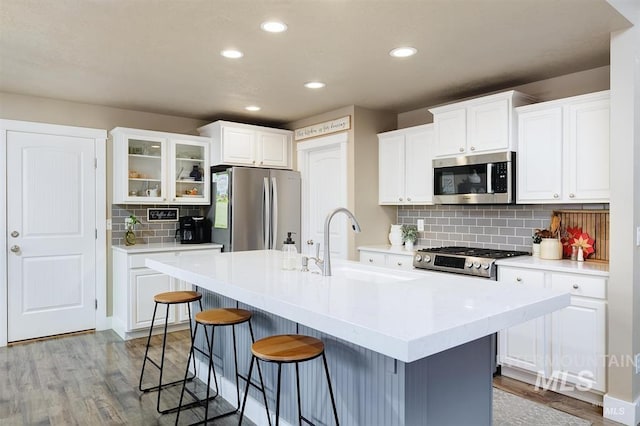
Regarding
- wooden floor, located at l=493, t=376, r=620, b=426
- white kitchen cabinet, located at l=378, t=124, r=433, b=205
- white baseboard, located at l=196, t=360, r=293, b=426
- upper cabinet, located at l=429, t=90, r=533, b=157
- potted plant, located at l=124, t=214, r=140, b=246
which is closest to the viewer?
white baseboard, located at l=196, t=360, r=293, b=426

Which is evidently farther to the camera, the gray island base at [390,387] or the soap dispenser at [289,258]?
the soap dispenser at [289,258]

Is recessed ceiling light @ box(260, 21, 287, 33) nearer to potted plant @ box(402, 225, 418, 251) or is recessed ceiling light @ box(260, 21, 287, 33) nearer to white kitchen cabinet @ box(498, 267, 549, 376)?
white kitchen cabinet @ box(498, 267, 549, 376)

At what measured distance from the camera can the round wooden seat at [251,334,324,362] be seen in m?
1.80

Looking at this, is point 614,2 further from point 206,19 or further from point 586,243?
point 206,19

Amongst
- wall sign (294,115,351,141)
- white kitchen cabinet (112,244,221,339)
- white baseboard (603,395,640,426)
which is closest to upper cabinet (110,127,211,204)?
white kitchen cabinet (112,244,221,339)

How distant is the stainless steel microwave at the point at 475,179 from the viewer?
11.5 ft

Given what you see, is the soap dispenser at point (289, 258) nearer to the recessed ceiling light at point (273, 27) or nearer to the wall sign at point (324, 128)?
the recessed ceiling light at point (273, 27)

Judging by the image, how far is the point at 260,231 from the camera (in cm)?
489

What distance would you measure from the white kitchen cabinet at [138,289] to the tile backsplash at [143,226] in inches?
9.2

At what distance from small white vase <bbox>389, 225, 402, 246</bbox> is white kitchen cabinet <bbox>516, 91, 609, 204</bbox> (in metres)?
1.44

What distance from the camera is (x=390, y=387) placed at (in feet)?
5.57

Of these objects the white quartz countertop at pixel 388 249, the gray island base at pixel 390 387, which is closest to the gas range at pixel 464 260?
the white quartz countertop at pixel 388 249

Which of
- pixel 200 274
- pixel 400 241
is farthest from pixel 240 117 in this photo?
pixel 200 274

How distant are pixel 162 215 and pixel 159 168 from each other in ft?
1.90
